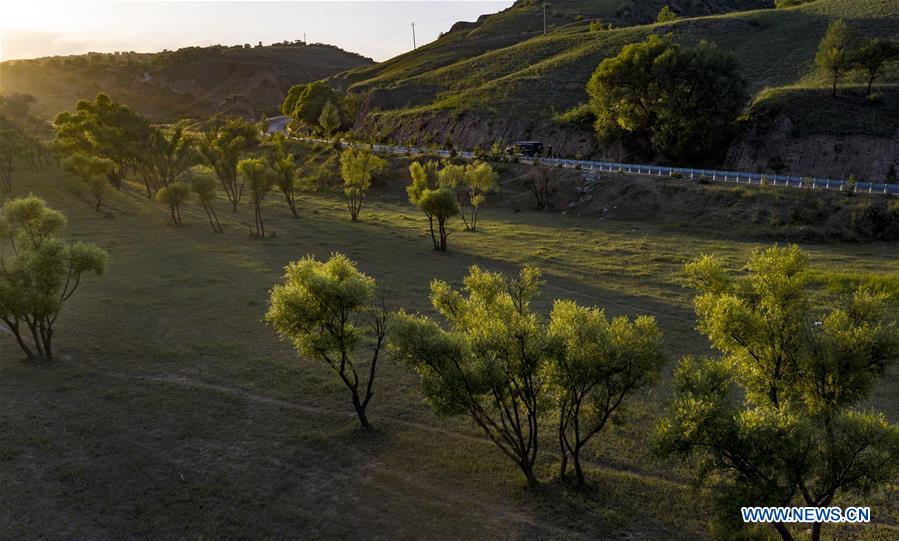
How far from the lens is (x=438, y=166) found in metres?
88.8

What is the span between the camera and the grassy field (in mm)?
18641

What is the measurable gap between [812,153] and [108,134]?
3938 inches

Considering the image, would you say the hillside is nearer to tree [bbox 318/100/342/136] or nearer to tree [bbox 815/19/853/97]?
tree [bbox 815/19/853/97]

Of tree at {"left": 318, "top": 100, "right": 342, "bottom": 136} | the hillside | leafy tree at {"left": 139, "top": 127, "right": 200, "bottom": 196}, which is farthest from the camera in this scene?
tree at {"left": 318, "top": 100, "right": 342, "bottom": 136}

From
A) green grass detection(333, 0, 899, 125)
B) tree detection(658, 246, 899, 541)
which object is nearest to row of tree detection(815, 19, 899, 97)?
green grass detection(333, 0, 899, 125)

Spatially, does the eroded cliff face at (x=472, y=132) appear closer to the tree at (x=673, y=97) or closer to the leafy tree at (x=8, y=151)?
the tree at (x=673, y=97)

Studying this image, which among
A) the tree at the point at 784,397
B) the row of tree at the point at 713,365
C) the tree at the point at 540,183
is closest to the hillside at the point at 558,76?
the tree at the point at 540,183

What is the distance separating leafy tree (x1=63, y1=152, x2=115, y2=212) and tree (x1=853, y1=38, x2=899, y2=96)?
103 m

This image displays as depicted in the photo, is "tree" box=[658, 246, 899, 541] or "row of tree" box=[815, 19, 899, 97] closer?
"tree" box=[658, 246, 899, 541]

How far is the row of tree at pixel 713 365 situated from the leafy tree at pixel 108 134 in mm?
73823

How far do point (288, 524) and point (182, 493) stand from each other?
14.8ft

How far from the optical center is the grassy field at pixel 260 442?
18.6 m

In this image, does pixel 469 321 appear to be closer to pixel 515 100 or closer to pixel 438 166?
pixel 438 166

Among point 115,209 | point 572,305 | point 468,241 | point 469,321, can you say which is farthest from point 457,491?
point 115,209
